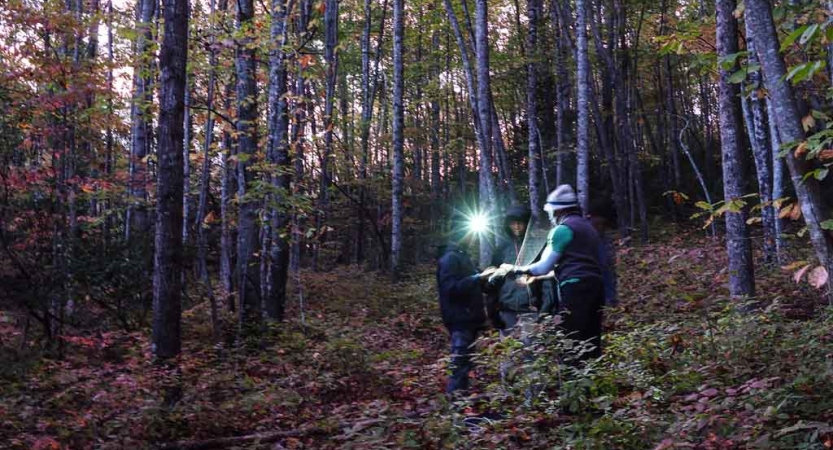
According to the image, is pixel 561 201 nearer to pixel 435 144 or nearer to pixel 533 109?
pixel 533 109

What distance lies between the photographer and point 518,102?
107 feet

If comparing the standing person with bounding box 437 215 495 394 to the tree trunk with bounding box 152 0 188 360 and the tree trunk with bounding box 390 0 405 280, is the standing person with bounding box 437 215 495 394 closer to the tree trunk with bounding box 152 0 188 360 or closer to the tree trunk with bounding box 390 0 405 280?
the tree trunk with bounding box 152 0 188 360

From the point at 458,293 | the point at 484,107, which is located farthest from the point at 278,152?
the point at 458,293

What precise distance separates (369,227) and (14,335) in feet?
65.0

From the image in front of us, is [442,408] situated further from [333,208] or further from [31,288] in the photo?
[333,208]

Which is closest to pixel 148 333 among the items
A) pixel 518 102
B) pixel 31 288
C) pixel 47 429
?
pixel 31 288

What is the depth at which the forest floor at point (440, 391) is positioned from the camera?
4.47 meters

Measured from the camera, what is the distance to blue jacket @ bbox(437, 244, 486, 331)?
6555mm

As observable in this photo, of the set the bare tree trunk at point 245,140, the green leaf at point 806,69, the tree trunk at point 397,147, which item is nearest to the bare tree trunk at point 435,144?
the tree trunk at point 397,147

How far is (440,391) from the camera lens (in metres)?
7.41

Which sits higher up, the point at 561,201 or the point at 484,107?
the point at 484,107

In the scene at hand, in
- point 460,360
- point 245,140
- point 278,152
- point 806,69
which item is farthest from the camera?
point 278,152

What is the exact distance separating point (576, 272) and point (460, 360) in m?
1.70

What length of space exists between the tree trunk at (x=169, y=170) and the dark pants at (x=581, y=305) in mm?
4471
